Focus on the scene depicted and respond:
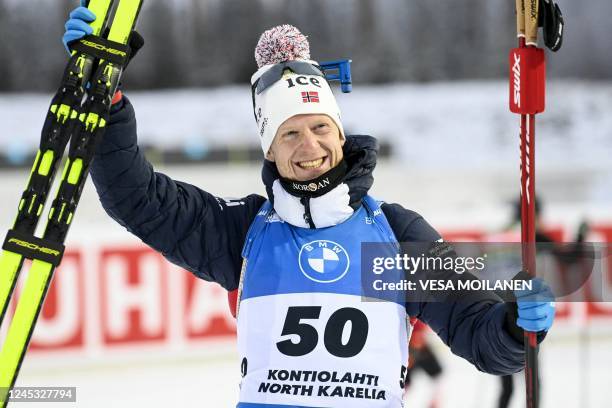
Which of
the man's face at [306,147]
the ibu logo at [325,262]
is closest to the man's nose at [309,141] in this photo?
the man's face at [306,147]

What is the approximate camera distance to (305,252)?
6.68 ft

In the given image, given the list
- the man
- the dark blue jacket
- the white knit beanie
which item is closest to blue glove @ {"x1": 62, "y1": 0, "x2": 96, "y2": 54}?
the man

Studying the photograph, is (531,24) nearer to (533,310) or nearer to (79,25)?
(533,310)

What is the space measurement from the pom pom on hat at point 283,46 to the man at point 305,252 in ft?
0.26

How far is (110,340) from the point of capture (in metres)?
5.58

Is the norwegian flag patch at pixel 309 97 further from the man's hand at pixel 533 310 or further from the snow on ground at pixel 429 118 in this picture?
the snow on ground at pixel 429 118

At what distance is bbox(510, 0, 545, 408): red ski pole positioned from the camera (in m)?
2.00

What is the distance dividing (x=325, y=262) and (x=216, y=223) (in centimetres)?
33

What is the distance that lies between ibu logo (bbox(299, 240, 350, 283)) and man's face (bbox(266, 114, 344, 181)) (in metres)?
0.18

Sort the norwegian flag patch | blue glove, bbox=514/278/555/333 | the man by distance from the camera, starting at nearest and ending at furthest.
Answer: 1. blue glove, bbox=514/278/555/333
2. the man
3. the norwegian flag patch

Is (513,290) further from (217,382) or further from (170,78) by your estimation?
(170,78)

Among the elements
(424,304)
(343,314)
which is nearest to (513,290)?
(424,304)

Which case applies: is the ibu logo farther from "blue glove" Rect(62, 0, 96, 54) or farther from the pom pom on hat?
"blue glove" Rect(62, 0, 96, 54)

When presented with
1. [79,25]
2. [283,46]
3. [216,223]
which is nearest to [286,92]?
[283,46]
